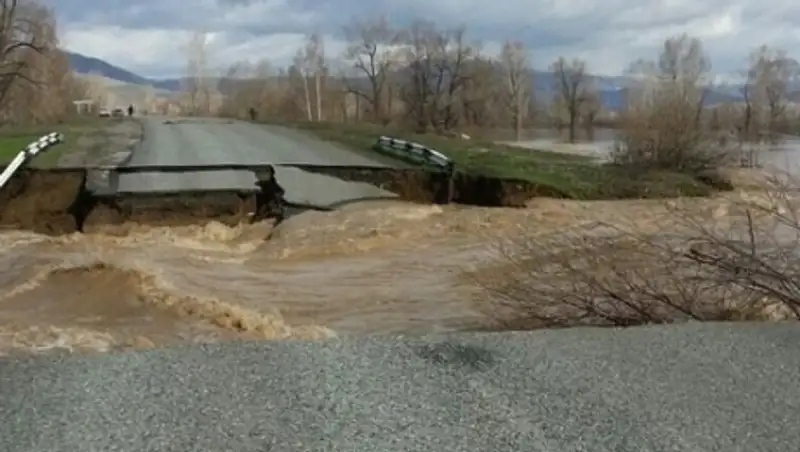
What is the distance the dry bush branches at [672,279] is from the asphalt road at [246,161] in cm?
1281

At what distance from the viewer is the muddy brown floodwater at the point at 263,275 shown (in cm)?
1219

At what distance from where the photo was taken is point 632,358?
22.6ft

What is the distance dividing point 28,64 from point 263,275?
50.6m

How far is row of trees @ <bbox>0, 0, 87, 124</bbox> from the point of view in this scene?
59938 mm

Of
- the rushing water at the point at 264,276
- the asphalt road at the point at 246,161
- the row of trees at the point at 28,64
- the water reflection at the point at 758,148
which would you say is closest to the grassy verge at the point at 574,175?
the rushing water at the point at 264,276

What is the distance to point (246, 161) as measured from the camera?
94.2 ft

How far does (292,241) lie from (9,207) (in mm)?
7661

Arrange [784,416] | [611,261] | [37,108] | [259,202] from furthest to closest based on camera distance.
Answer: [37,108] < [259,202] < [611,261] < [784,416]

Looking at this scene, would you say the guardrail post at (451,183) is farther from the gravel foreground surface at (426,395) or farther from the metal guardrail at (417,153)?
the gravel foreground surface at (426,395)

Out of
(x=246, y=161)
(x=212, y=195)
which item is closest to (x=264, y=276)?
(x=212, y=195)

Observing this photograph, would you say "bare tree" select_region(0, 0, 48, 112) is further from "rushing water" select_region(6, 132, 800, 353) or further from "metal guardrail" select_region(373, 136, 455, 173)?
"rushing water" select_region(6, 132, 800, 353)

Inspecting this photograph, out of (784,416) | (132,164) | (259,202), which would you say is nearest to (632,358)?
(784,416)

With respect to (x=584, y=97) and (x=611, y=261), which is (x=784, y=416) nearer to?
(x=611, y=261)

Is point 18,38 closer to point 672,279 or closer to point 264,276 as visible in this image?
point 264,276
